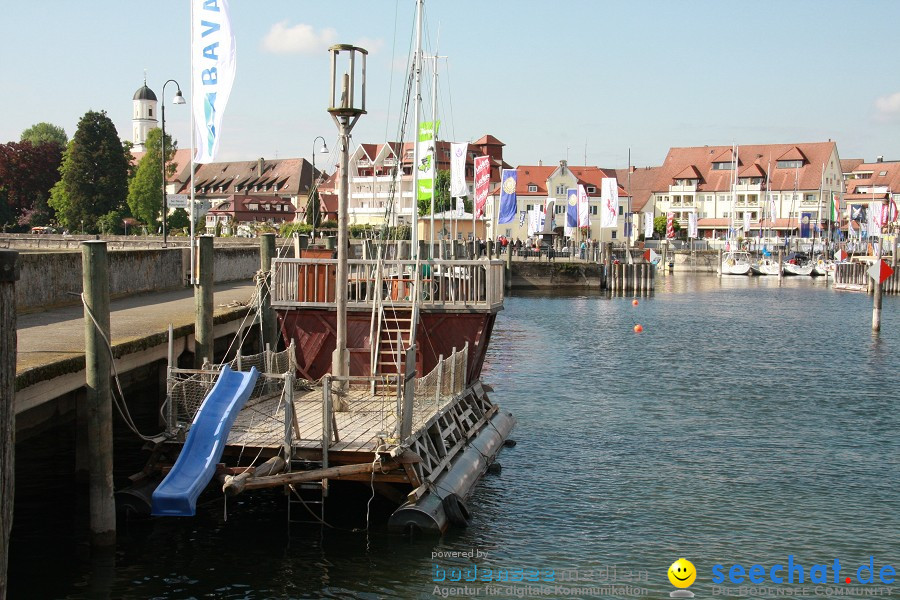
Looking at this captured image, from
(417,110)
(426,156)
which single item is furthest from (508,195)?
(417,110)

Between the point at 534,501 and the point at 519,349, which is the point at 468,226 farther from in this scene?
the point at 534,501

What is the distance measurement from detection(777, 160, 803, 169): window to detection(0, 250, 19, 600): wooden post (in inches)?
5804

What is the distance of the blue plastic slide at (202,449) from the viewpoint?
14000 mm

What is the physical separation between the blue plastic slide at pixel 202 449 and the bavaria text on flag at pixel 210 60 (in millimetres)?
6811

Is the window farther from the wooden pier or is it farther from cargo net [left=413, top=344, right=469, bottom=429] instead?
cargo net [left=413, top=344, right=469, bottom=429]

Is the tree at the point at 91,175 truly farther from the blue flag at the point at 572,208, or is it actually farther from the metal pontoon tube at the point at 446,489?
the metal pontoon tube at the point at 446,489

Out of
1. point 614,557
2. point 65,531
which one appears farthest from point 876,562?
point 65,531

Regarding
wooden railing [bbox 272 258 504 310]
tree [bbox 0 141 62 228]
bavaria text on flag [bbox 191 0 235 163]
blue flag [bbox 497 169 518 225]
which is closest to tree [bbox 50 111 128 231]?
tree [bbox 0 141 62 228]

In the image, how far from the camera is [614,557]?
50.6 feet

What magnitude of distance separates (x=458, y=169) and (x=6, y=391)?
1853 inches

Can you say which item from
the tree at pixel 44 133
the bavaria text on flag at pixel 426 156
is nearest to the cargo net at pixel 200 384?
the bavaria text on flag at pixel 426 156

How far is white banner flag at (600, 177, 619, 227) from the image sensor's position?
78.2 m

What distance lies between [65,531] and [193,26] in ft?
35.7

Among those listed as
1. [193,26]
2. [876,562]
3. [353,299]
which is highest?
[193,26]
